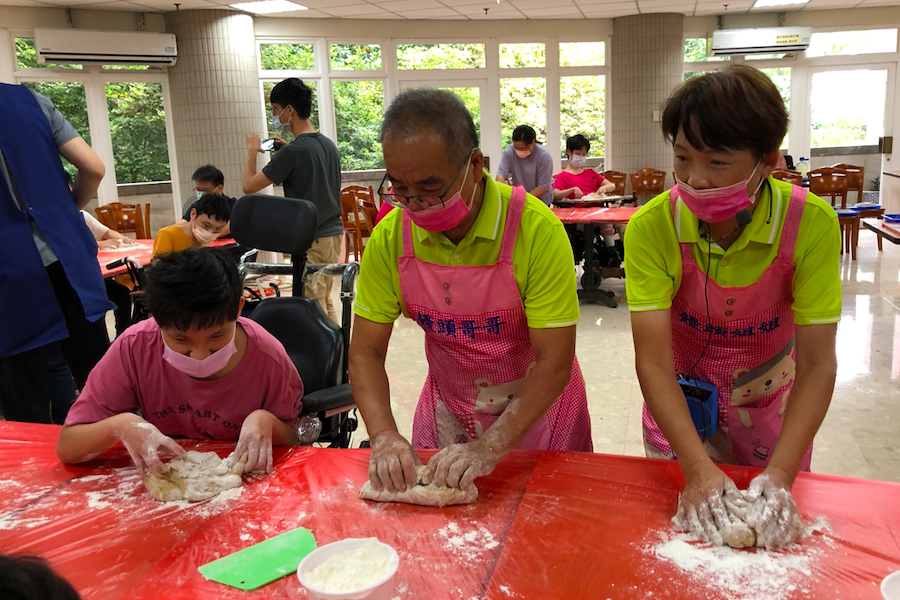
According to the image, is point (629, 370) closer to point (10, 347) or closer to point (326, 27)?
point (10, 347)

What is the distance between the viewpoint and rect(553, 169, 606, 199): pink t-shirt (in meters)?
6.91

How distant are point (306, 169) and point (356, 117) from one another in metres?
5.86

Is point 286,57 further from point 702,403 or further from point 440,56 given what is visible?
point 702,403

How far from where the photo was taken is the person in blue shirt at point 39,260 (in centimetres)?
210

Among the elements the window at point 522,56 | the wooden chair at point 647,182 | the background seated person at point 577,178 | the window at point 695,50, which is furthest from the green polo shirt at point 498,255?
the window at point 695,50

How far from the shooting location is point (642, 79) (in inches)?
383

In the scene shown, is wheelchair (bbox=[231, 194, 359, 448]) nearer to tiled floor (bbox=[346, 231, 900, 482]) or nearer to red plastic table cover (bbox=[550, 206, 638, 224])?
tiled floor (bbox=[346, 231, 900, 482])

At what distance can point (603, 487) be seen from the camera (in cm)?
127

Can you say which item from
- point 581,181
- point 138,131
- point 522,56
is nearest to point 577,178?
point 581,181

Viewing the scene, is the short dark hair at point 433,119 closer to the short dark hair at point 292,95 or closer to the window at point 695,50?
the short dark hair at point 292,95

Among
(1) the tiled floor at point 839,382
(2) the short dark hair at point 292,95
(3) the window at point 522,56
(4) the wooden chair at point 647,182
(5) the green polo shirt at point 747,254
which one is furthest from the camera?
(3) the window at point 522,56

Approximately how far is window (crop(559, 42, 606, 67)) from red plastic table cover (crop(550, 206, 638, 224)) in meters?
4.73

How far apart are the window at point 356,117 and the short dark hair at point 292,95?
18.0 ft

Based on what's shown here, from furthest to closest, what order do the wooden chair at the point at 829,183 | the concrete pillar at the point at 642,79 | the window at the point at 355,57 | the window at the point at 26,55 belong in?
the concrete pillar at the point at 642,79 < the window at the point at 355,57 < the wooden chair at the point at 829,183 < the window at the point at 26,55
